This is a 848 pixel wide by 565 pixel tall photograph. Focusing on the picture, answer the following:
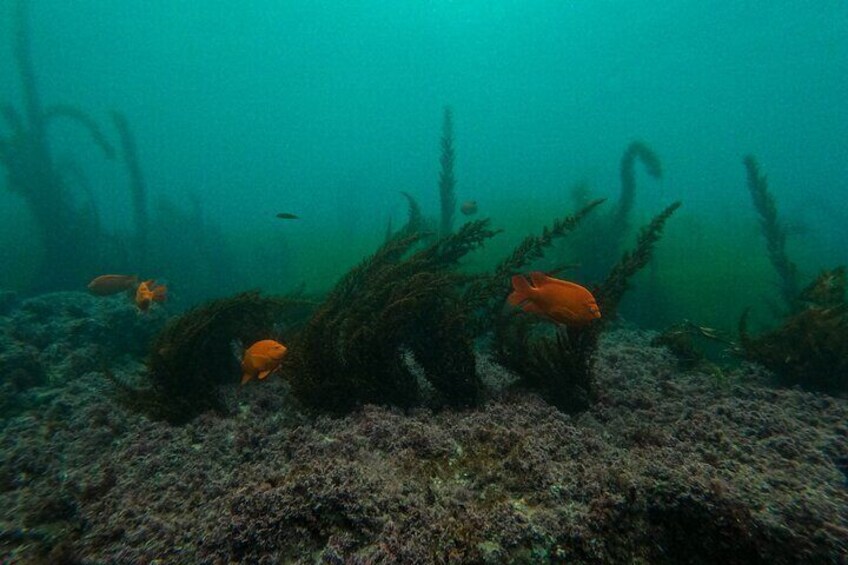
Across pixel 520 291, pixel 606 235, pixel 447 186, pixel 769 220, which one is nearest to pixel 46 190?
pixel 447 186

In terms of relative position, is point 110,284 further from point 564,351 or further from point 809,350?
point 809,350

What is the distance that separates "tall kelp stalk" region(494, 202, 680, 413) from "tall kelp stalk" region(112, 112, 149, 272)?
18.5 metres

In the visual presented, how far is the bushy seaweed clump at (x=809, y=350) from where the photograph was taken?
13.9 ft

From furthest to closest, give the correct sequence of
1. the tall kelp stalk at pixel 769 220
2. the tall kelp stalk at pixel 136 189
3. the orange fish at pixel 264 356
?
the tall kelp stalk at pixel 136 189
the tall kelp stalk at pixel 769 220
the orange fish at pixel 264 356

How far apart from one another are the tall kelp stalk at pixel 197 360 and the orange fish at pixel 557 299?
321 cm

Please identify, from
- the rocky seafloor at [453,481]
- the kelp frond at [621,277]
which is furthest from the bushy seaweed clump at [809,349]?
the kelp frond at [621,277]

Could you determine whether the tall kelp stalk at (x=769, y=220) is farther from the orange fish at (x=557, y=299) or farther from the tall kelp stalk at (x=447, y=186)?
the orange fish at (x=557, y=299)

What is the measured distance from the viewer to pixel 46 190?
15938mm

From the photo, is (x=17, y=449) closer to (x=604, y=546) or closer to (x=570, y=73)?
(x=604, y=546)

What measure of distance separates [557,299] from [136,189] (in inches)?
822

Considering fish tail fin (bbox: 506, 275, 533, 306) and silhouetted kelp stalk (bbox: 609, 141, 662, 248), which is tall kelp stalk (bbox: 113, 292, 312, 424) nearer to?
fish tail fin (bbox: 506, 275, 533, 306)

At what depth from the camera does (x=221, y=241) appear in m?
19.4

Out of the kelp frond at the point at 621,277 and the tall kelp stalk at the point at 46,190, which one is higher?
the kelp frond at the point at 621,277

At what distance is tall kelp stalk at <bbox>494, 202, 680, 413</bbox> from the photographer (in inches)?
143
